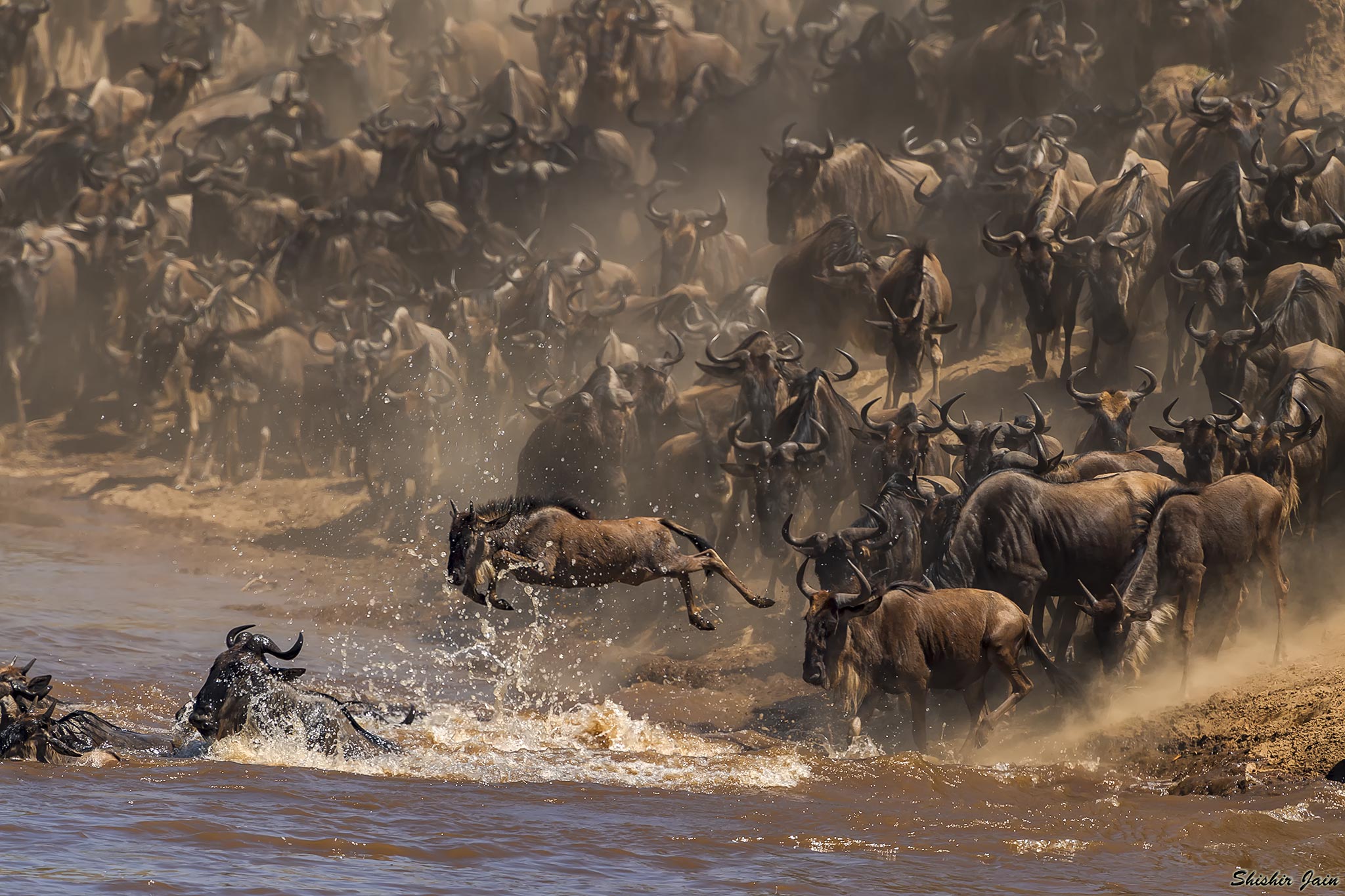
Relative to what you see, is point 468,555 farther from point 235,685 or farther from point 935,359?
point 935,359

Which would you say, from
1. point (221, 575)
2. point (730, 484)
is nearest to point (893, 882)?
point (730, 484)

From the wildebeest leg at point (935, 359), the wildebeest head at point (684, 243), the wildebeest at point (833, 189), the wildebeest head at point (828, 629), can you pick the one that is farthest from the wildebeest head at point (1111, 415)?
the wildebeest head at point (684, 243)

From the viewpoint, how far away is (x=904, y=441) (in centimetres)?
1355

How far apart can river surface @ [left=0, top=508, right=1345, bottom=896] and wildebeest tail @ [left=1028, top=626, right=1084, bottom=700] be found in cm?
72

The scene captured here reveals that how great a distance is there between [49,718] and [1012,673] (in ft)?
19.0

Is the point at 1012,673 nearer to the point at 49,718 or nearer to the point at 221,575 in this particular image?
the point at 49,718

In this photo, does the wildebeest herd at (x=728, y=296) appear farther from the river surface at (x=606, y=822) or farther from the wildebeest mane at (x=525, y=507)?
the river surface at (x=606, y=822)

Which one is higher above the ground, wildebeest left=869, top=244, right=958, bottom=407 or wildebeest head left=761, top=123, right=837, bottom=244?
wildebeest head left=761, top=123, right=837, bottom=244

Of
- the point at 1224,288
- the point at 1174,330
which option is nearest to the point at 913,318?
the point at 1174,330

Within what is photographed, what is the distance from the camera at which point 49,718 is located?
8.80 meters

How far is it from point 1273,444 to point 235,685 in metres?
7.89

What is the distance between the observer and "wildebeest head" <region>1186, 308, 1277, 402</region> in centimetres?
1409

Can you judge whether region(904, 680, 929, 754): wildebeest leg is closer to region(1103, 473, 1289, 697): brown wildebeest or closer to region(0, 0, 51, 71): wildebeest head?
region(1103, 473, 1289, 697): brown wildebeest

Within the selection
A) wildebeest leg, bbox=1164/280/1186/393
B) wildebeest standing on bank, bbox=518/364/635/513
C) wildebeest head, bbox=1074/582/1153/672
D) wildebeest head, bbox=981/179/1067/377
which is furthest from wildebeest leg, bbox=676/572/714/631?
wildebeest leg, bbox=1164/280/1186/393
